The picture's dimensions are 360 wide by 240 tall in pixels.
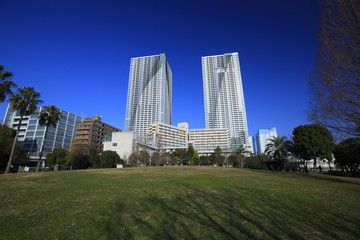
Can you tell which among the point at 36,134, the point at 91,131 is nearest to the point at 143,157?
the point at 91,131

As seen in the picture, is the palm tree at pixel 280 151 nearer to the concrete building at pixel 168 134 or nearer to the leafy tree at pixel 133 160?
the leafy tree at pixel 133 160

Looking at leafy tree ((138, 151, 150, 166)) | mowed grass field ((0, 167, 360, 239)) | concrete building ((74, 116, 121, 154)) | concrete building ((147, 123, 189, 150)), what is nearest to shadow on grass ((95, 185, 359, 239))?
mowed grass field ((0, 167, 360, 239))

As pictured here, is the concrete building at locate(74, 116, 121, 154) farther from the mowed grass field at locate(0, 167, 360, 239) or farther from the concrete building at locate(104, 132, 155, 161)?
the mowed grass field at locate(0, 167, 360, 239)

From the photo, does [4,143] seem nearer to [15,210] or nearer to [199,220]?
[15,210]

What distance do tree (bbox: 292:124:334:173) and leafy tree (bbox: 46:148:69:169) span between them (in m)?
66.0

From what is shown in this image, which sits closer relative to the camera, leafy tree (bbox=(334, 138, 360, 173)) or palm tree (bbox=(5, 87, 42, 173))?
palm tree (bbox=(5, 87, 42, 173))

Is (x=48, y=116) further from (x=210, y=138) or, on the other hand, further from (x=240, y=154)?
(x=210, y=138)

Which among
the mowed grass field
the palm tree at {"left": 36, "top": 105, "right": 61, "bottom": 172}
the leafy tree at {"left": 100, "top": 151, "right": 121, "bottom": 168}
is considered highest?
the palm tree at {"left": 36, "top": 105, "right": 61, "bottom": 172}

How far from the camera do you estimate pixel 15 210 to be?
6965 millimetres

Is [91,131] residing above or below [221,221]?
→ above

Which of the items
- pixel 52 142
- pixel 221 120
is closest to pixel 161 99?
pixel 221 120

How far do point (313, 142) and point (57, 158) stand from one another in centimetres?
7134

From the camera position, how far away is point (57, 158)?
52.5 metres

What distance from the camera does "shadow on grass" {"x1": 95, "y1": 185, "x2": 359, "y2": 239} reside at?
4699 millimetres
